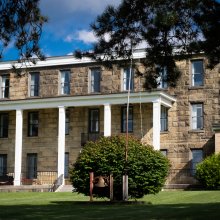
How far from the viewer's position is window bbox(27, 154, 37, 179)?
4116 centimetres

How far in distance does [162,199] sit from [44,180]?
54.1ft

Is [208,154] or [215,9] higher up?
[215,9]

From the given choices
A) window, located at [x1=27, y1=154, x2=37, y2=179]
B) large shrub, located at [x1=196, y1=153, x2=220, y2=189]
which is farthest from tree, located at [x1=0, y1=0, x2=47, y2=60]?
window, located at [x1=27, y1=154, x2=37, y2=179]

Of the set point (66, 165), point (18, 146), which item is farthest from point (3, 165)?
point (66, 165)

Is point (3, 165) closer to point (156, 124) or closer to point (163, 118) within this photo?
point (163, 118)

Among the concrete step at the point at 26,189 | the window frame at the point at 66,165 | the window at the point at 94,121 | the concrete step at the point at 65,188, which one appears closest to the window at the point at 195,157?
the window at the point at 94,121

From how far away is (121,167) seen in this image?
22.8 m

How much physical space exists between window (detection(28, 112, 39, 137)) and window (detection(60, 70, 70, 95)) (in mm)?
2821

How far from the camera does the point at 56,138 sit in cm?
4100

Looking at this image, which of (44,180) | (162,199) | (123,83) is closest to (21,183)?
(44,180)

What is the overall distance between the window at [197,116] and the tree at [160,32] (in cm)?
2356

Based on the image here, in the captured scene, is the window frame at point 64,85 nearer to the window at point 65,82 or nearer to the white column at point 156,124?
the window at point 65,82

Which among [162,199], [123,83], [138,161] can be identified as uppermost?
[123,83]

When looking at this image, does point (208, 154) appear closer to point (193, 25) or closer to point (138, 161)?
point (138, 161)
